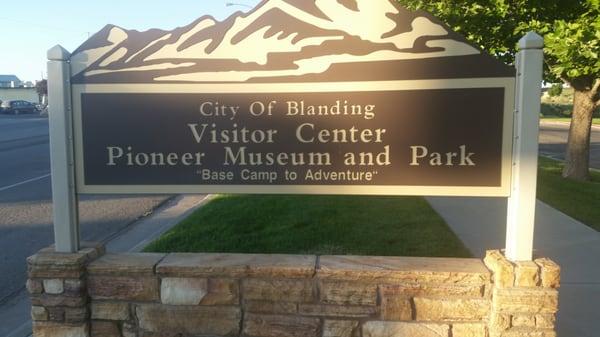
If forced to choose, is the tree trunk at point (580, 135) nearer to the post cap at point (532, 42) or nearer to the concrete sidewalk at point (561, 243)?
the concrete sidewalk at point (561, 243)

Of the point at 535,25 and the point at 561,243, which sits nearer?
the point at 561,243

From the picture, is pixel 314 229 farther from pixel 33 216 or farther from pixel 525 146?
pixel 33 216

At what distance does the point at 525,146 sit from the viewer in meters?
3.14

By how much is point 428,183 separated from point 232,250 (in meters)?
2.96

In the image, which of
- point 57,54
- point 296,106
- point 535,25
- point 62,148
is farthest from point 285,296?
point 535,25

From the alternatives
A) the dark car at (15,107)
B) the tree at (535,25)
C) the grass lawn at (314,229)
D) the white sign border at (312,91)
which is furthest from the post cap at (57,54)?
the dark car at (15,107)

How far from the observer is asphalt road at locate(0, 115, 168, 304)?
6.14 metres

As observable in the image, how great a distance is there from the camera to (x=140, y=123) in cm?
341

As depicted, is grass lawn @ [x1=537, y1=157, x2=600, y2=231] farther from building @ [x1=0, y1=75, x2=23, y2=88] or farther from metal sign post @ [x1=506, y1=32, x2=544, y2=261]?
building @ [x1=0, y1=75, x2=23, y2=88]

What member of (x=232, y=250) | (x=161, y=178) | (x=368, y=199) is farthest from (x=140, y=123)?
(x=368, y=199)

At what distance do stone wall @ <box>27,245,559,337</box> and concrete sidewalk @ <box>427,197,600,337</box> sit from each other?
0.44 metres

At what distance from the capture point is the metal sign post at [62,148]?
3326 mm

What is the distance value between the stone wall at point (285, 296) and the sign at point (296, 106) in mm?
435

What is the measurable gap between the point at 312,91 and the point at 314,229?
142 inches
